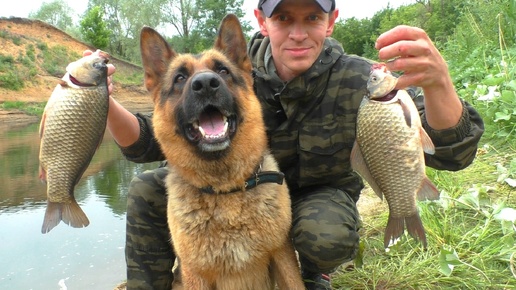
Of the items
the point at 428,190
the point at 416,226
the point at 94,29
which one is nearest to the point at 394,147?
the point at 428,190

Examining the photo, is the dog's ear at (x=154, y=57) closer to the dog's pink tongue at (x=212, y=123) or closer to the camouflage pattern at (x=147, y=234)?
the dog's pink tongue at (x=212, y=123)

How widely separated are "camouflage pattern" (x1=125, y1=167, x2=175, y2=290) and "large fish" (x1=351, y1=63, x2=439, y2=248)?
A: 6.27ft

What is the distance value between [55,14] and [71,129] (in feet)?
232

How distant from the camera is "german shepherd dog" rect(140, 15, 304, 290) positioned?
9.73 ft

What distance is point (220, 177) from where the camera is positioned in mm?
3076

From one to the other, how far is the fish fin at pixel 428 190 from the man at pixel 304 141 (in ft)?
1.29

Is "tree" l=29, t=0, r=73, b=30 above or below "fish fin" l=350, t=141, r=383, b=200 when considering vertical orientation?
above

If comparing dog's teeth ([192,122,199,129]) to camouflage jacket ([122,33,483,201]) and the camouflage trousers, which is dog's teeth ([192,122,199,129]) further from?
the camouflage trousers

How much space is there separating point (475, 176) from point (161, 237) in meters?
3.38

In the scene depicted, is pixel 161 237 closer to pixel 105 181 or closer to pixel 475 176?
pixel 475 176

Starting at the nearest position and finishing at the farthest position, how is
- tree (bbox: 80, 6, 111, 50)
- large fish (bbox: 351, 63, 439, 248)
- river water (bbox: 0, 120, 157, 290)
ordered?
large fish (bbox: 351, 63, 439, 248) → river water (bbox: 0, 120, 157, 290) → tree (bbox: 80, 6, 111, 50)

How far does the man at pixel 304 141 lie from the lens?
3.12 metres

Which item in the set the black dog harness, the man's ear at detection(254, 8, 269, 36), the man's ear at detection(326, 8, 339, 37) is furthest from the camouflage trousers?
the man's ear at detection(254, 8, 269, 36)

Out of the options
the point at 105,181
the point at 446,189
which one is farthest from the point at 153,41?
the point at 105,181
